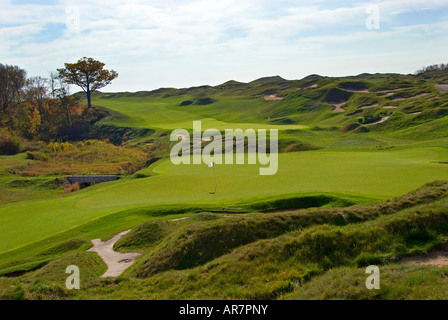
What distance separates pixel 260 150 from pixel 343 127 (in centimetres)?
2039

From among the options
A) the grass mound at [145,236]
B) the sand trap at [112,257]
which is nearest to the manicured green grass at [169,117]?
the grass mound at [145,236]

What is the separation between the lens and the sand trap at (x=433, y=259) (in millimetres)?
10586

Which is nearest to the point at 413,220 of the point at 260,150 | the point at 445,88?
the point at 260,150

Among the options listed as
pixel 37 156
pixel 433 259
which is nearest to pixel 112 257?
pixel 433 259

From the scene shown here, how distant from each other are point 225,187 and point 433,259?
17.5 meters

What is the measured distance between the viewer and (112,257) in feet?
59.1

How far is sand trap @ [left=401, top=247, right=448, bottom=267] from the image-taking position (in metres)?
10.6

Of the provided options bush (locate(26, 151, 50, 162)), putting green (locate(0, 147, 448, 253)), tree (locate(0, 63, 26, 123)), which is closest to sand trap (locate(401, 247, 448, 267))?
putting green (locate(0, 147, 448, 253))

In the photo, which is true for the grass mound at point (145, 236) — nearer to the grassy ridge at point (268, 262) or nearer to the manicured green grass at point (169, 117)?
the grassy ridge at point (268, 262)

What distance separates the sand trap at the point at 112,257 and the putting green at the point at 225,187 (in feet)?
11.7

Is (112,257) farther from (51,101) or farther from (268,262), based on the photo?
(51,101)

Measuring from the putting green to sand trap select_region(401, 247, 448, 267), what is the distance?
10.0 metres
